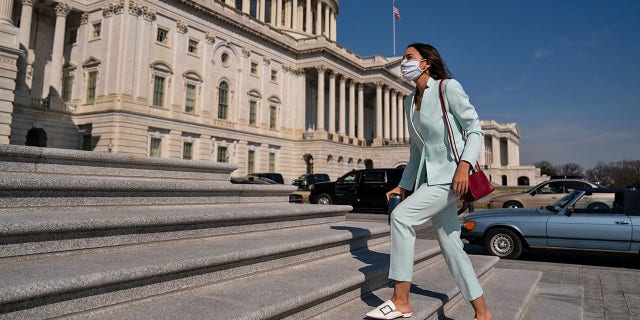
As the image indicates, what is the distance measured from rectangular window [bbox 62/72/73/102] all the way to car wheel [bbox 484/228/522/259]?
34.7m

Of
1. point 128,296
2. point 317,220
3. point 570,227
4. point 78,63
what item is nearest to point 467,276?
point 128,296

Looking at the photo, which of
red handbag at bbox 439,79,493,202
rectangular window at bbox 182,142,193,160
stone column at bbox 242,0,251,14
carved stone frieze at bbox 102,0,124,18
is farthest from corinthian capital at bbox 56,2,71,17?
red handbag at bbox 439,79,493,202

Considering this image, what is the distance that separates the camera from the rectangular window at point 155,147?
31.2 m

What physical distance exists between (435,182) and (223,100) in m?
36.8

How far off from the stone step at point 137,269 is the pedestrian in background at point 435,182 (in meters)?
0.86

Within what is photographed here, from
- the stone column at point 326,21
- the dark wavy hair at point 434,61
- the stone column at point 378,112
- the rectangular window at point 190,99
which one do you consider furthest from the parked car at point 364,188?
the stone column at point 326,21

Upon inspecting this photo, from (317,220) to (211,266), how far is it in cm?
294

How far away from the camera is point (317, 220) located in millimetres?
5980

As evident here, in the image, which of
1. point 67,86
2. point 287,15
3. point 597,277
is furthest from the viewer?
point 287,15

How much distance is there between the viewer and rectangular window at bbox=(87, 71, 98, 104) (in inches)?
1214

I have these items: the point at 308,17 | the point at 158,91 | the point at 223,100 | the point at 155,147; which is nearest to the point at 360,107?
the point at 308,17

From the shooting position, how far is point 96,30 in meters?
31.2

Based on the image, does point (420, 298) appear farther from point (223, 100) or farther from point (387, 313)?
point (223, 100)

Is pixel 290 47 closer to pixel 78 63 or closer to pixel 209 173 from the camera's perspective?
pixel 78 63
